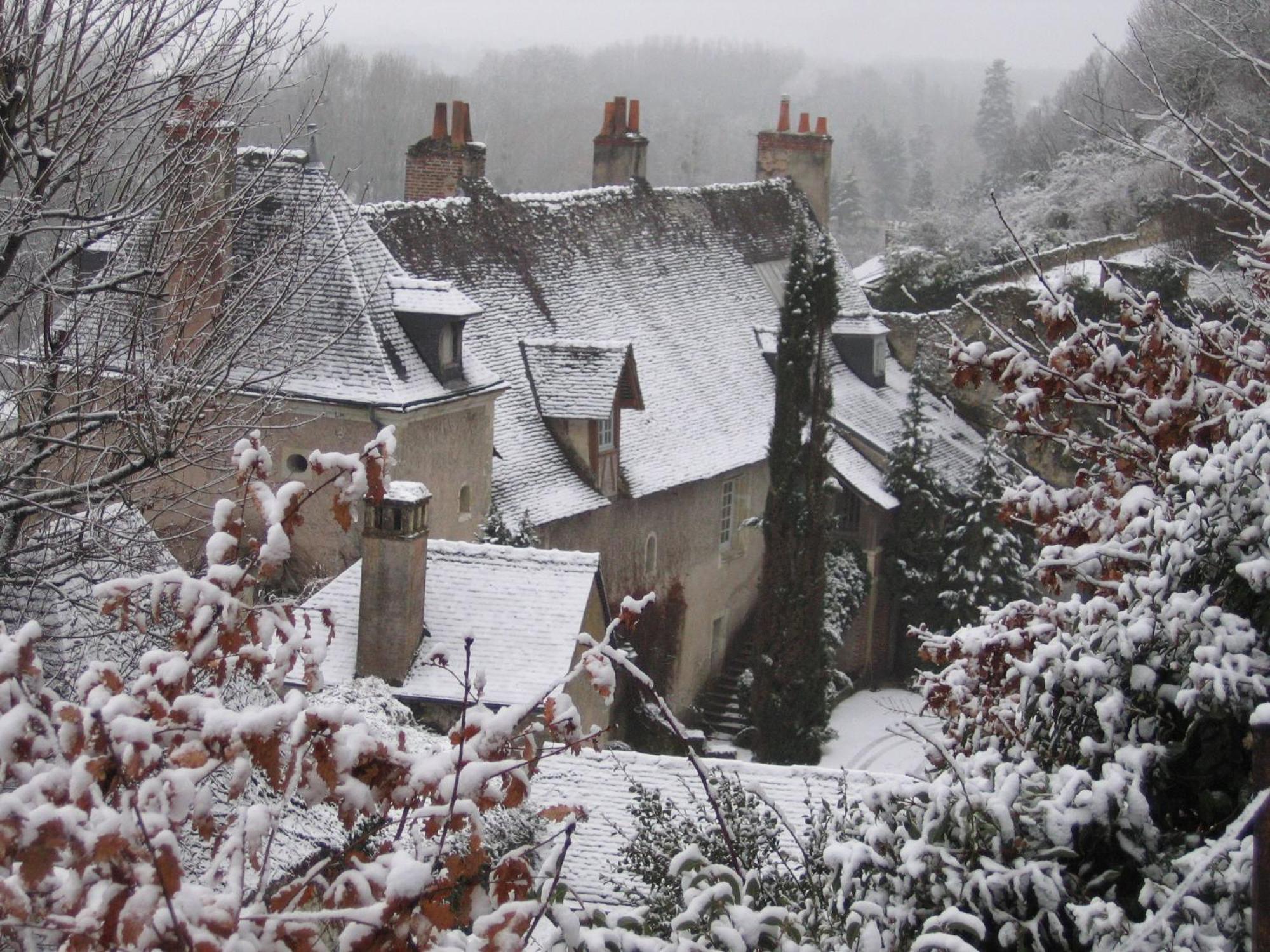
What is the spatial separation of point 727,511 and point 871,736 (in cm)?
468

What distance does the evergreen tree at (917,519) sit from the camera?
25484 millimetres

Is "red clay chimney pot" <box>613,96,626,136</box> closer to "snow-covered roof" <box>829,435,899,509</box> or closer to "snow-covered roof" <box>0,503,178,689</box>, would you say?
"snow-covered roof" <box>829,435,899,509</box>

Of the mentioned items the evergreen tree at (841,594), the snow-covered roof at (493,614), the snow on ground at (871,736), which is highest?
the snow-covered roof at (493,614)

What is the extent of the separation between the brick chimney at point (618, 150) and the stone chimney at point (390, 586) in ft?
52.2

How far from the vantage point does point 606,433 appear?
2142 centimetres

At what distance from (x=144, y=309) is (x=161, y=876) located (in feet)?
18.1

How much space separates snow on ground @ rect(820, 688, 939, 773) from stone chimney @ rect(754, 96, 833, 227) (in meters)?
12.3

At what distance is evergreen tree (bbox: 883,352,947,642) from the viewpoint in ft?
83.6

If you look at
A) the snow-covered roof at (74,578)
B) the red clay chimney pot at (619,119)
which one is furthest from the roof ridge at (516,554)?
the red clay chimney pot at (619,119)

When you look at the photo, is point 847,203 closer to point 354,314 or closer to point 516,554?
point 354,314

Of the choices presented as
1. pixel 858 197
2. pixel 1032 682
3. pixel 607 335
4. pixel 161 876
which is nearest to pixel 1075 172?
pixel 607 335

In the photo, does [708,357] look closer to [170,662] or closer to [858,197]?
[170,662]

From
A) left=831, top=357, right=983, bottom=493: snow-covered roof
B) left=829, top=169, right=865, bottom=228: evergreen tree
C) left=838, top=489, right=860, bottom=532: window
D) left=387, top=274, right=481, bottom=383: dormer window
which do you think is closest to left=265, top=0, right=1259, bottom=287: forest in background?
left=829, top=169, right=865, bottom=228: evergreen tree

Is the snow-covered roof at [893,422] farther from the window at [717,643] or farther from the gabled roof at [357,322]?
the gabled roof at [357,322]
